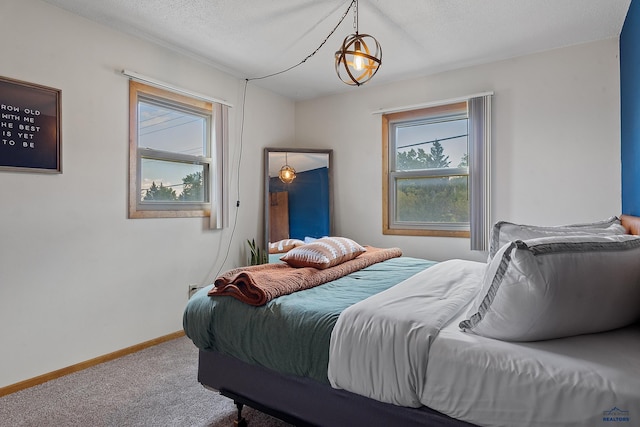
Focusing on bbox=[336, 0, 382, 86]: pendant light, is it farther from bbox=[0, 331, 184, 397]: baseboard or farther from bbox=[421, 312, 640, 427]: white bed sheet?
bbox=[0, 331, 184, 397]: baseboard

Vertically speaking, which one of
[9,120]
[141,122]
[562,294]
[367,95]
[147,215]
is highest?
[367,95]

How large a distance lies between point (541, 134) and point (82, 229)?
3849mm

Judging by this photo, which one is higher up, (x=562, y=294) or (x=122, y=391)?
(x=562, y=294)

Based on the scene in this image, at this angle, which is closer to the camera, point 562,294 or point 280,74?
point 562,294

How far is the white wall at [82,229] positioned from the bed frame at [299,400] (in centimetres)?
131

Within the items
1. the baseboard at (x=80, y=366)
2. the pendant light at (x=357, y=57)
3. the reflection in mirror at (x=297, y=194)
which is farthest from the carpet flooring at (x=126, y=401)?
the pendant light at (x=357, y=57)

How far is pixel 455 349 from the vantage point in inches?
47.3

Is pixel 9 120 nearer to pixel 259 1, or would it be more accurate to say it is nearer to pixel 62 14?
pixel 62 14

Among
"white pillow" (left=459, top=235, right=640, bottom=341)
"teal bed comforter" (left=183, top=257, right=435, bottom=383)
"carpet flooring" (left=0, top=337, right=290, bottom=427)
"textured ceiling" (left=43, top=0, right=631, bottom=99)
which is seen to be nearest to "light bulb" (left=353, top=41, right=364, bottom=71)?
"textured ceiling" (left=43, top=0, right=631, bottom=99)

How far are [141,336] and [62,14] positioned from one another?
2.49 m

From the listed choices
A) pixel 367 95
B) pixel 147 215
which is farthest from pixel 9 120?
pixel 367 95

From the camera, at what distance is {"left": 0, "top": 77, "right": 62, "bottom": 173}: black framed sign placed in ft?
7.34

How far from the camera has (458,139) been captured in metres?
3.69

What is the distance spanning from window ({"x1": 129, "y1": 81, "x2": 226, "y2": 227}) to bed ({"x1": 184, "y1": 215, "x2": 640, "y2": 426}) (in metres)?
1.69
